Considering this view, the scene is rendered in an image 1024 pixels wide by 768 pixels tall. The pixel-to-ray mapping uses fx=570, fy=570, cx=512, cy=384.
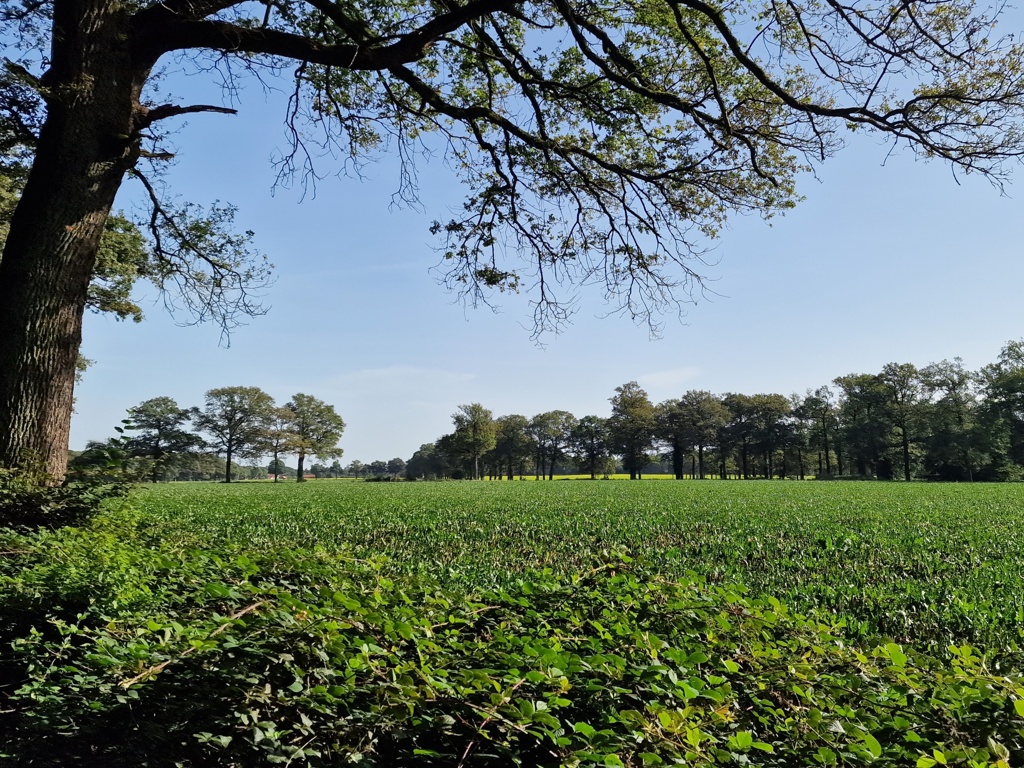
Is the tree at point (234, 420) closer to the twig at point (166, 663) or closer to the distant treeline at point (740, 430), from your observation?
the distant treeline at point (740, 430)

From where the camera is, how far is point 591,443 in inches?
4176

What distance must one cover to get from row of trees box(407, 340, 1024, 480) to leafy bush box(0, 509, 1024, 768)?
74561mm

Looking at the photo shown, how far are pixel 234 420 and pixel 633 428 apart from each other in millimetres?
59241

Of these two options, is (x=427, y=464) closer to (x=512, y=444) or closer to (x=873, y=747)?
(x=512, y=444)

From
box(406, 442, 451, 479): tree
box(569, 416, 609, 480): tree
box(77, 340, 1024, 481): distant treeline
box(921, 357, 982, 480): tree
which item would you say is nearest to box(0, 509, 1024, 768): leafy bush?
box(77, 340, 1024, 481): distant treeline

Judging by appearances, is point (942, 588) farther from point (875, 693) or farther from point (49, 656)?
point (49, 656)

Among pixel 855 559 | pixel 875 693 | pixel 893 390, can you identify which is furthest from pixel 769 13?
pixel 893 390

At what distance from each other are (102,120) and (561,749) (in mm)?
8401

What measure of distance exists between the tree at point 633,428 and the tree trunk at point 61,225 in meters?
89.1

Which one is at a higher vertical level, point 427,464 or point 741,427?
point 741,427

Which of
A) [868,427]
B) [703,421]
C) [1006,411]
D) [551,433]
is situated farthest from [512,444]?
[1006,411]

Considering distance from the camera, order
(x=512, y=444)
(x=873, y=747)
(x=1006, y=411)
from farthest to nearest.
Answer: (x=512, y=444)
(x=1006, y=411)
(x=873, y=747)

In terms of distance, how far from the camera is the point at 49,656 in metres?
2.95

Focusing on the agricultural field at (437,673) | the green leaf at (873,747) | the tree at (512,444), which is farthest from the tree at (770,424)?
the green leaf at (873,747)
